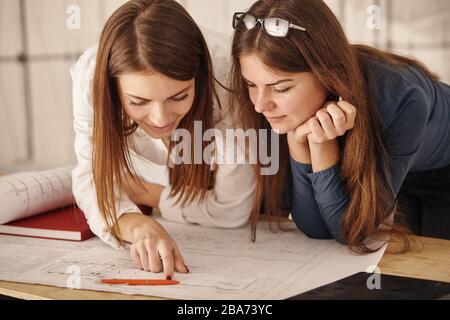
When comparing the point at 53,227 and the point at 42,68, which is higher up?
the point at 42,68

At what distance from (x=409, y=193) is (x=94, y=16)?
146 cm

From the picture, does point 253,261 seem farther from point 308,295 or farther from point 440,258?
point 440,258

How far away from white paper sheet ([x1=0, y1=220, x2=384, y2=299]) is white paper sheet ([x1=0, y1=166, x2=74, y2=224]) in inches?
2.5

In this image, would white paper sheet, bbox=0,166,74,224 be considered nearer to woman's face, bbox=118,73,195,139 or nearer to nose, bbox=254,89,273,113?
woman's face, bbox=118,73,195,139

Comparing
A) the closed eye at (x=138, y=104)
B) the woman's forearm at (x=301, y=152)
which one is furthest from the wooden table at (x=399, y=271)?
the closed eye at (x=138, y=104)

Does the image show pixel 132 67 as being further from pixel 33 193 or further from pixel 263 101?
pixel 33 193

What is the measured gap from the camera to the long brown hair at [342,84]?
93 cm

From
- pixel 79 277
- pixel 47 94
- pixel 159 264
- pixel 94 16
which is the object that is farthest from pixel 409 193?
pixel 47 94

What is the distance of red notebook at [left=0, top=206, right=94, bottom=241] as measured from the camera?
109 cm

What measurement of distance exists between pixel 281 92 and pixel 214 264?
11.7 inches

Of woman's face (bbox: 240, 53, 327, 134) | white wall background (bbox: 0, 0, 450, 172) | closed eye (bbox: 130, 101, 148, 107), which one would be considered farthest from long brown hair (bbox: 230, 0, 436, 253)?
white wall background (bbox: 0, 0, 450, 172)

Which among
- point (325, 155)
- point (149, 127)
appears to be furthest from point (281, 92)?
point (149, 127)

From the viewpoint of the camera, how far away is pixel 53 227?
1107 mm

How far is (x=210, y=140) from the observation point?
113cm
